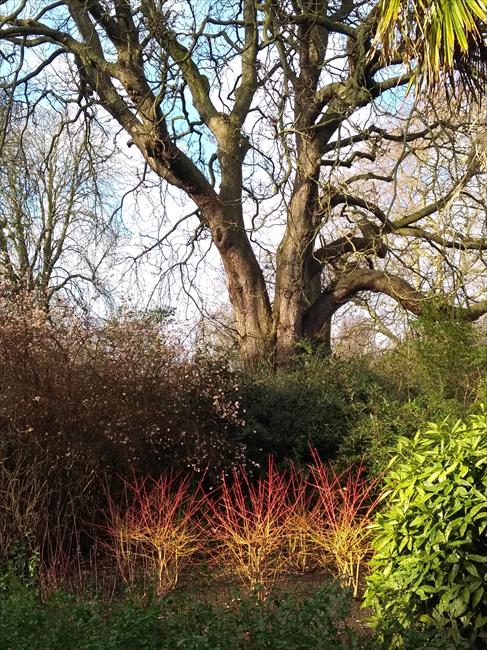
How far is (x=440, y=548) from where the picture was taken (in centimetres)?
414

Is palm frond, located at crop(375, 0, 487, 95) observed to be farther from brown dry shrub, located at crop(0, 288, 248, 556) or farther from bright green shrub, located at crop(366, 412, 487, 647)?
bright green shrub, located at crop(366, 412, 487, 647)

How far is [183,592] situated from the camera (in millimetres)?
5742

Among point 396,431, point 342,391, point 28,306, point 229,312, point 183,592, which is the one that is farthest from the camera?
point 229,312

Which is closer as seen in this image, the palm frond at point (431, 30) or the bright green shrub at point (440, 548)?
the bright green shrub at point (440, 548)

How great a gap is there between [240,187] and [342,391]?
446cm

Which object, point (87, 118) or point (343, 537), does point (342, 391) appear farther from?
point (87, 118)

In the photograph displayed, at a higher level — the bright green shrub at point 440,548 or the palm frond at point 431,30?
the palm frond at point 431,30

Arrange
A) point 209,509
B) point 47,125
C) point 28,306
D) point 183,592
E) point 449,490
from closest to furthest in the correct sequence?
point 449,490, point 183,592, point 28,306, point 209,509, point 47,125

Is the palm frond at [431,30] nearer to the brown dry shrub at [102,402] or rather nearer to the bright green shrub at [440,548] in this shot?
the brown dry shrub at [102,402]

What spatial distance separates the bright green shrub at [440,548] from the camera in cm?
407

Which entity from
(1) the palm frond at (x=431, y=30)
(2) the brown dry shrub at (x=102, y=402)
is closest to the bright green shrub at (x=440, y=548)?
(2) the brown dry shrub at (x=102, y=402)

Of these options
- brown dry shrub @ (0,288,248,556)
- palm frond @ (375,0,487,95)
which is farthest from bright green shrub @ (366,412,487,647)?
palm frond @ (375,0,487,95)

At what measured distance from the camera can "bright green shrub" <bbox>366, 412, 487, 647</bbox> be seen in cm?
407

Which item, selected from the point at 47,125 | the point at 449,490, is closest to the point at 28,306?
the point at 449,490
